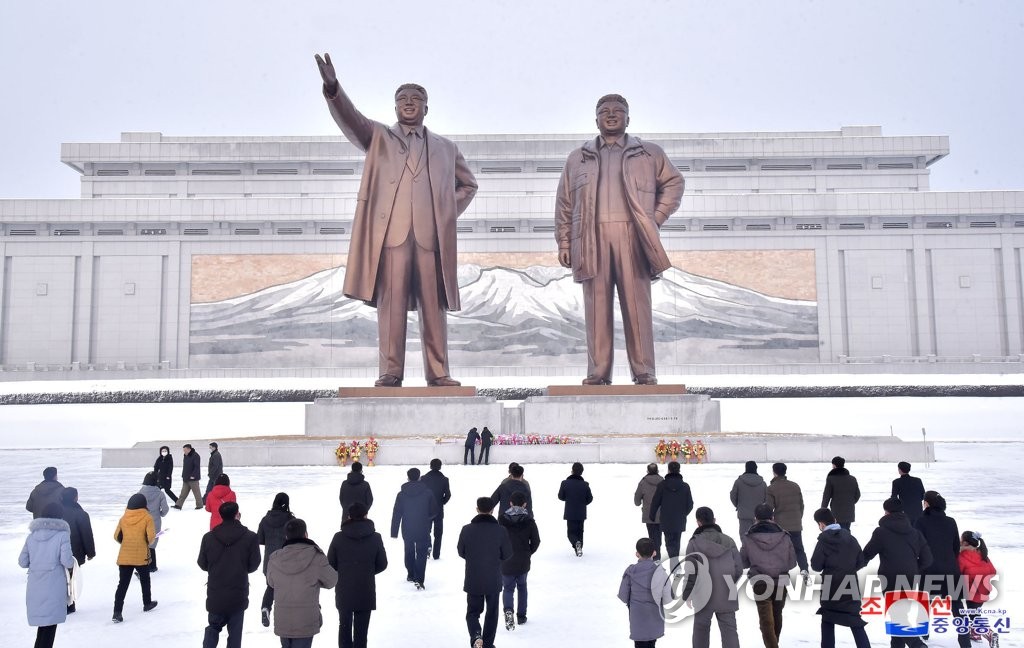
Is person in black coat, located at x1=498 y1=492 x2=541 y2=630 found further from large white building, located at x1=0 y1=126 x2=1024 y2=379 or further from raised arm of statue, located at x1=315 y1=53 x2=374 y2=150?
large white building, located at x1=0 y1=126 x2=1024 y2=379

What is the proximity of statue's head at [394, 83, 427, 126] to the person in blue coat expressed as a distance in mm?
9687

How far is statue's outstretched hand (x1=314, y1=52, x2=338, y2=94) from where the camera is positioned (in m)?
10.5

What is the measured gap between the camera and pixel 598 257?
1358 centimetres

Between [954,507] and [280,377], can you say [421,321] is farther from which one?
[280,377]

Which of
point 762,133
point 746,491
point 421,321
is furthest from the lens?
point 762,133

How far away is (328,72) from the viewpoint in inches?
421

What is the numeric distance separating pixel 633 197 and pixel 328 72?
5.29 m

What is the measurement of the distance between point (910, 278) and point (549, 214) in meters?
13.1

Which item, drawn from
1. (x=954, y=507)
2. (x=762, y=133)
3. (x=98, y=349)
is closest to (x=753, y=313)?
(x=762, y=133)

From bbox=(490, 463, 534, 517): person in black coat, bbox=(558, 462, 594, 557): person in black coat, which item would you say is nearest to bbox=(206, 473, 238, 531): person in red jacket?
bbox=(490, 463, 534, 517): person in black coat

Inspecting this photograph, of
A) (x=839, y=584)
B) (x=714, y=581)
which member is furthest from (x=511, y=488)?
(x=839, y=584)

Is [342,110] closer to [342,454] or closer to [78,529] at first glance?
[342,454]

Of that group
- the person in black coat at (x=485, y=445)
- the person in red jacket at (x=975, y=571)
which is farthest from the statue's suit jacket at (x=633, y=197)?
the person in red jacket at (x=975, y=571)

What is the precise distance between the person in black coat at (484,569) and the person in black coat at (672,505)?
180cm
